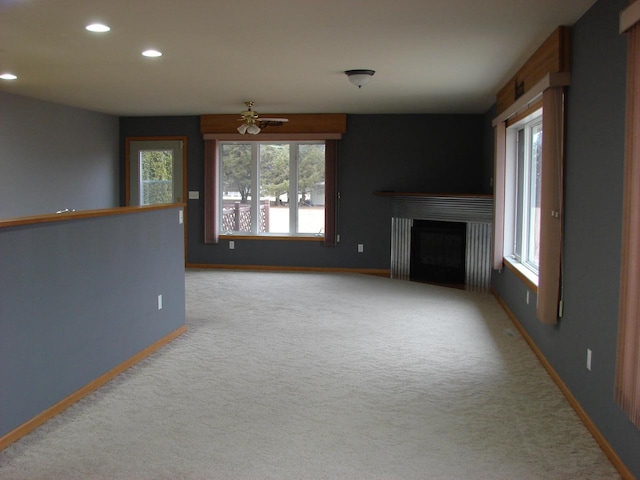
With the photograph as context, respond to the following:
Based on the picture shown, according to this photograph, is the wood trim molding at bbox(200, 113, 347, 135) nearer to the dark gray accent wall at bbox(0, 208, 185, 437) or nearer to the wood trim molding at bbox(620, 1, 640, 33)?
the dark gray accent wall at bbox(0, 208, 185, 437)

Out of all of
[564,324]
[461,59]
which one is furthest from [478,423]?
[461,59]

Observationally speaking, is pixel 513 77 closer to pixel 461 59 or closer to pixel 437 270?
pixel 461 59

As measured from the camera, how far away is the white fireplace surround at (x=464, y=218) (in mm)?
7515

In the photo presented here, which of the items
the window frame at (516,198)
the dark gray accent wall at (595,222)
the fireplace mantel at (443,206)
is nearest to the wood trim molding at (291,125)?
the fireplace mantel at (443,206)

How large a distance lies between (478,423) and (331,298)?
12.7 feet

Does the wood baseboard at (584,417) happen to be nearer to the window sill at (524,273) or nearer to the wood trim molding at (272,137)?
the window sill at (524,273)

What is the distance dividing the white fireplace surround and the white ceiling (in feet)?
4.03

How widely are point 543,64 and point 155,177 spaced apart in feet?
21.9

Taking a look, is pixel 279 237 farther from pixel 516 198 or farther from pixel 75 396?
pixel 75 396

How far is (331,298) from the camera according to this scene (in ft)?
23.5

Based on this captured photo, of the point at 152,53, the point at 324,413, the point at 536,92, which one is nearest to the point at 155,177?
the point at 152,53

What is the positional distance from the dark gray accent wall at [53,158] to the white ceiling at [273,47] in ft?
1.11

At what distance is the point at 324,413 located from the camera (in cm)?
352

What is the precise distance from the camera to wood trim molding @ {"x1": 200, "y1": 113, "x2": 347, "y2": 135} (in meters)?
8.98
